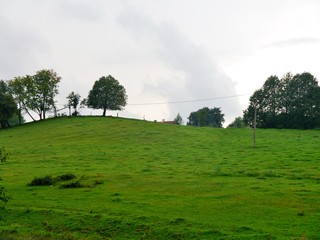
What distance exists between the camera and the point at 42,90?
358 ft

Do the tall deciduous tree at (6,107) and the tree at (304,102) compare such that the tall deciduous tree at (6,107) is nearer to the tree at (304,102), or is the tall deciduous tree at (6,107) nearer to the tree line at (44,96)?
the tree line at (44,96)

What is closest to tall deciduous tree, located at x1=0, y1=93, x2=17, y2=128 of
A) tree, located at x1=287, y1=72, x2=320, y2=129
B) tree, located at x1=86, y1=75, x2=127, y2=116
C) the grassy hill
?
tree, located at x1=86, y1=75, x2=127, y2=116

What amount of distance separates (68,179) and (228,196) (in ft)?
46.2

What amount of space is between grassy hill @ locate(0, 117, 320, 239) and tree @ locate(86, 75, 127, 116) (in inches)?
2372

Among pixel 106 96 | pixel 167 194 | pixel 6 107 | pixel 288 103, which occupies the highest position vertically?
pixel 106 96

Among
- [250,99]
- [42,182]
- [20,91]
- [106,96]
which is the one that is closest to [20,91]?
[20,91]

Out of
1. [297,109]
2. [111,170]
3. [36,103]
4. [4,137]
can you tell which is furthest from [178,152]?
[36,103]

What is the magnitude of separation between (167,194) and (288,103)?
7972 cm

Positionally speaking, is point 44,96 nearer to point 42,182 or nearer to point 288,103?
point 288,103

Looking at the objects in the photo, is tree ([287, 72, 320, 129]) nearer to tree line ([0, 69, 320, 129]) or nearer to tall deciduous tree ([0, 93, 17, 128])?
tree line ([0, 69, 320, 129])

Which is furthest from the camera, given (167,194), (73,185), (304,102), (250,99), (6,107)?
(250,99)

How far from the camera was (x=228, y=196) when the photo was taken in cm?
2484

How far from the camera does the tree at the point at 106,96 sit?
114562mm

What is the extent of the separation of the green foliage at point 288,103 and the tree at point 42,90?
5412cm
